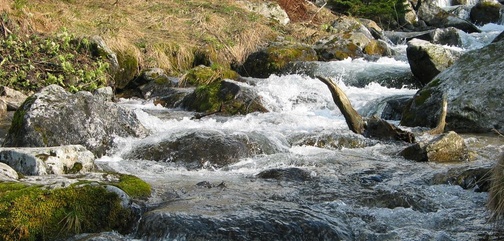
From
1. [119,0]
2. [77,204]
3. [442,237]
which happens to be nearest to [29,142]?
[77,204]

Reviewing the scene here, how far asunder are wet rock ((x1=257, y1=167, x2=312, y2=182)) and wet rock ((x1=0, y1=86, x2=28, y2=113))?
5.70m

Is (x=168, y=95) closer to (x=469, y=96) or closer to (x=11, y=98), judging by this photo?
(x=11, y=98)

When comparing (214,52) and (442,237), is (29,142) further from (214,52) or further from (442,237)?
(214,52)

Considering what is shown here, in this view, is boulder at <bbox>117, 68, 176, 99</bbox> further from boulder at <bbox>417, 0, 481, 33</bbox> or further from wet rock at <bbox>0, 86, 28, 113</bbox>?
boulder at <bbox>417, 0, 481, 33</bbox>

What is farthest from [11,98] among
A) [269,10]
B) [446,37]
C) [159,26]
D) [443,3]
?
[443,3]

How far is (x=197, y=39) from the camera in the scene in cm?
1633

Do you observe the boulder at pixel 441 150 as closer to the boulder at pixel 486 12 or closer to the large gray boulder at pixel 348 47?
the large gray boulder at pixel 348 47

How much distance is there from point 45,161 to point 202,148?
96.3 inches

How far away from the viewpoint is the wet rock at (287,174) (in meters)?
6.55

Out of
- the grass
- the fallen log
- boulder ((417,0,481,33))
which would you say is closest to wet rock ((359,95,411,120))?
the fallen log

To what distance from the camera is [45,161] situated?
19.1 feet

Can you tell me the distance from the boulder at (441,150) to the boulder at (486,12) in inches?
728

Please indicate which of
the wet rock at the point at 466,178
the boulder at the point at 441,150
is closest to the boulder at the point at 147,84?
the boulder at the point at 441,150

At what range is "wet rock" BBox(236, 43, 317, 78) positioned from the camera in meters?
15.2
